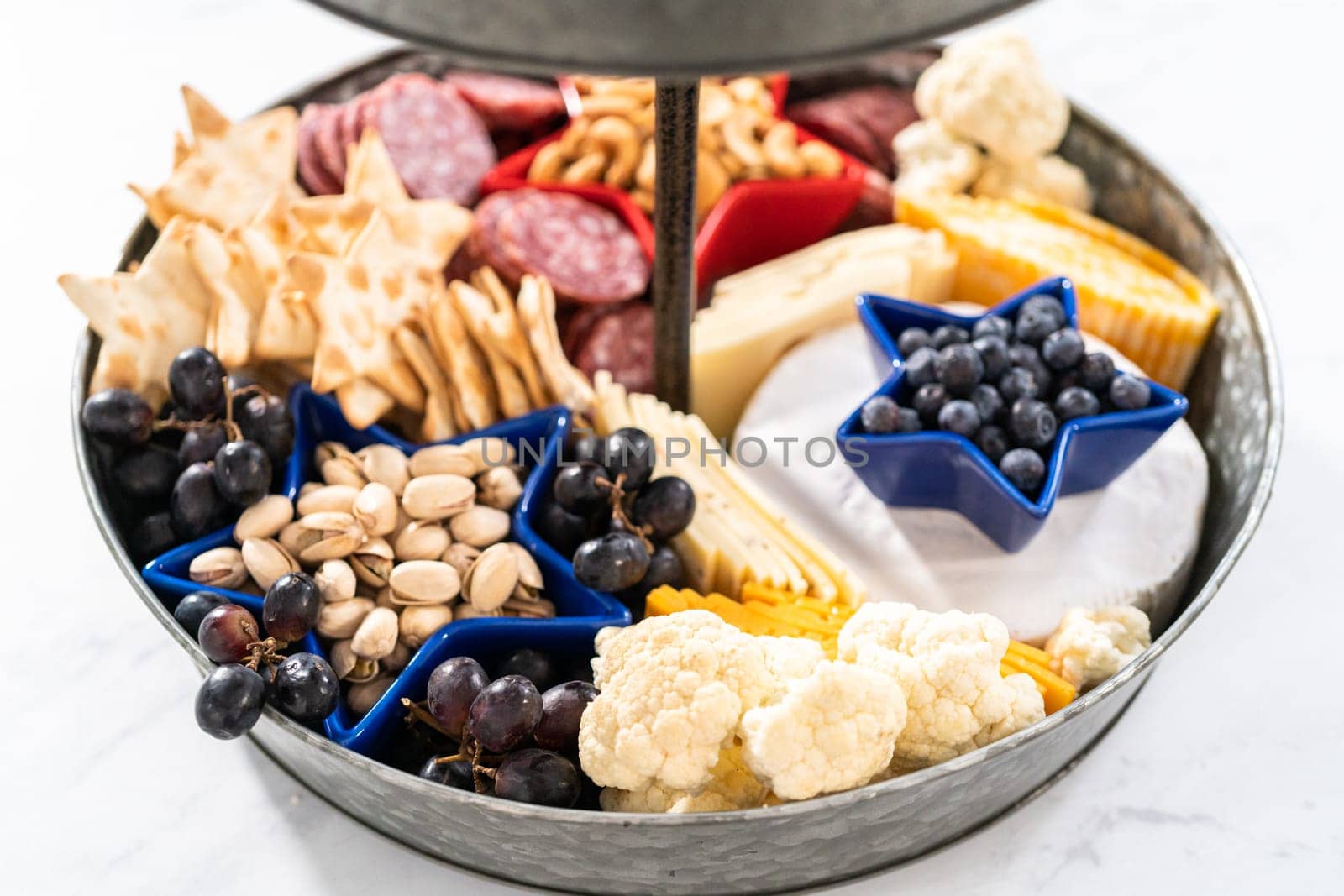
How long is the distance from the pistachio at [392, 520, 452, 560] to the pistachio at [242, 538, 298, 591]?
0.32ft

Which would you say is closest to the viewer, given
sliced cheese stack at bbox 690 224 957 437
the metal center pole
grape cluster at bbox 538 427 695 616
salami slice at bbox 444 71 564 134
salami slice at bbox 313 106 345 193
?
the metal center pole

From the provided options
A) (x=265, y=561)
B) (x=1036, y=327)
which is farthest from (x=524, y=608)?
(x=1036, y=327)

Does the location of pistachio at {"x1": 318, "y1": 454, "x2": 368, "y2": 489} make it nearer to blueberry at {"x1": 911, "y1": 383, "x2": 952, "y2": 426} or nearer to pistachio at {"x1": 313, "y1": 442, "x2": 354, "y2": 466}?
pistachio at {"x1": 313, "y1": 442, "x2": 354, "y2": 466}

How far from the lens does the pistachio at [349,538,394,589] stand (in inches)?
48.0

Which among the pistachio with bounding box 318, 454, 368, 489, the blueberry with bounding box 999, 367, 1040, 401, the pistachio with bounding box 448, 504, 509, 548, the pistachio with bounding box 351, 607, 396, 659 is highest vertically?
the blueberry with bounding box 999, 367, 1040, 401

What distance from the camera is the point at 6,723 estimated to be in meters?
1.34

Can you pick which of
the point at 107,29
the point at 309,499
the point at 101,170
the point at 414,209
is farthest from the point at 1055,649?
the point at 107,29

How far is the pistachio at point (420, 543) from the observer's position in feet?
4.05

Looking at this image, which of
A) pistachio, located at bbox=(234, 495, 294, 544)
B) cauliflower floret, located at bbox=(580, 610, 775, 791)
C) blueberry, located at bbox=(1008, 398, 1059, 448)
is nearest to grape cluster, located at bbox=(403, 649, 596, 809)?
cauliflower floret, located at bbox=(580, 610, 775, 791)

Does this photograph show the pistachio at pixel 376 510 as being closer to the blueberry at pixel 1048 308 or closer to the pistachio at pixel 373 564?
the pistachio at pixel 373 564

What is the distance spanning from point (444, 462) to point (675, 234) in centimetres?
32

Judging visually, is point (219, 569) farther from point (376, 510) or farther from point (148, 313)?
point (148, 313)

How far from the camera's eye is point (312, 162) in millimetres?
1647

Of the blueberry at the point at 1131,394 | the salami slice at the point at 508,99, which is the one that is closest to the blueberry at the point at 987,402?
the blueberry at the point at 1131,394
